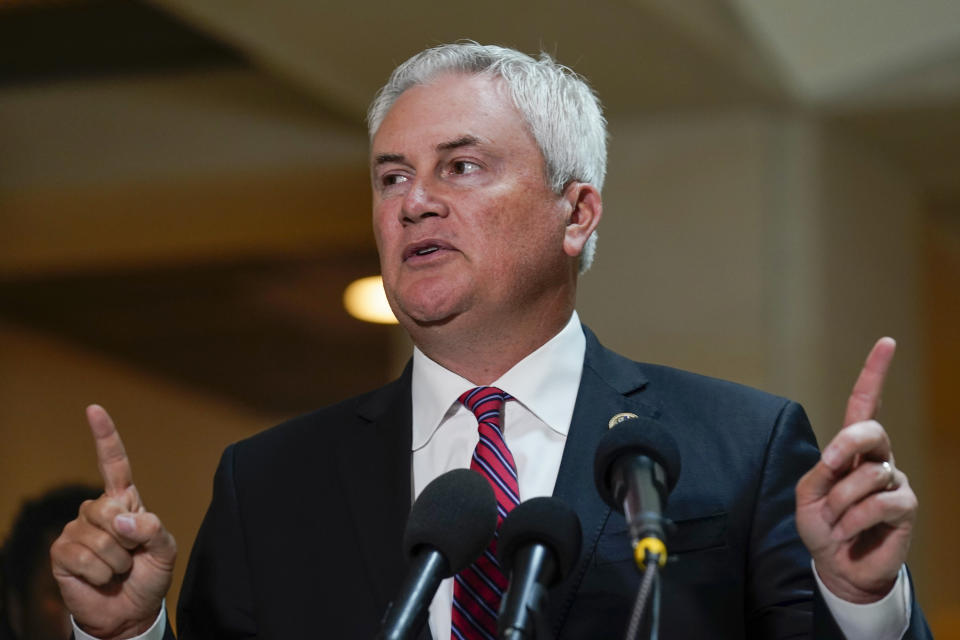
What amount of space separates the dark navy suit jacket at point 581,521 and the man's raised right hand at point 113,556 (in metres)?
0.23

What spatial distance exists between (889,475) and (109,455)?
994 millimetres

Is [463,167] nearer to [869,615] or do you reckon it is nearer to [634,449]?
[634,449]

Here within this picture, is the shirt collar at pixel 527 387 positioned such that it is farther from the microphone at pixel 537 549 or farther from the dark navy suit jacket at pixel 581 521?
the microphone at pixel 537 549

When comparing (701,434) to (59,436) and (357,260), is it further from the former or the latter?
(59,436)

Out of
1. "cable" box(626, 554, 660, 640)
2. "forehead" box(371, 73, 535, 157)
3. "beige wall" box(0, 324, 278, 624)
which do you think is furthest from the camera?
"beige wall" box(0, 324, 278, 624)

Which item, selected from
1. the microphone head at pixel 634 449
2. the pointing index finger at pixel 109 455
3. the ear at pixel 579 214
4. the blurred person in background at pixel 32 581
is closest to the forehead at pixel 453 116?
the ear at pixel 579 214

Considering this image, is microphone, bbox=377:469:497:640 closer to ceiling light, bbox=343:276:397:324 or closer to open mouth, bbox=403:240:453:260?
open mouth, bbox=403:240:453:260

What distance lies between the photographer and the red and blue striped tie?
1.94 meters

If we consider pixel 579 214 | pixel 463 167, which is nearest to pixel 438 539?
pixel 463 167

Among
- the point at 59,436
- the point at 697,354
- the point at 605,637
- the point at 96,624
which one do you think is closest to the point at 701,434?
the point at 605,637

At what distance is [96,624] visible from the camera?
1.89 meters

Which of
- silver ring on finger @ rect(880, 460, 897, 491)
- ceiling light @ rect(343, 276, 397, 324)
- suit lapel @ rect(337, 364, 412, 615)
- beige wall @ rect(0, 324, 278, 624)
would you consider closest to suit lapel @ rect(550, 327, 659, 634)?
suit lapel @ rect(337, 364, 412, 615)

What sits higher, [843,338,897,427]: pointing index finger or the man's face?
the man's face

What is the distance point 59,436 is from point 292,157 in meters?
3.32
